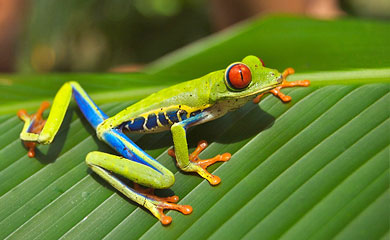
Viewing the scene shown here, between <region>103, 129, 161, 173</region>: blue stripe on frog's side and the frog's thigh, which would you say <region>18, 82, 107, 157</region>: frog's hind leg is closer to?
<region>103, 129, 161, 173</region>: blue stripe on frog's side

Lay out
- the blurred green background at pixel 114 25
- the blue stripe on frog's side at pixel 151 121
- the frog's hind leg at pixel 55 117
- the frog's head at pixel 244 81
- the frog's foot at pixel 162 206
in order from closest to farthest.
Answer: the frog's foot at pixel 162 206 → the frog's head at pixel 244 81 → the blue stripe on frog's side at pixel 151 121 → the frog's hind leg at pixel 55 117 → the blurred green background at pixel 114 25


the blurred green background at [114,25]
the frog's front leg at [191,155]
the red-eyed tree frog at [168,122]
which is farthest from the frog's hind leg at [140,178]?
the blurred green background at [114,25]

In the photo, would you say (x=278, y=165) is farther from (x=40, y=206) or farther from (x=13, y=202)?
(x=13, y=202)

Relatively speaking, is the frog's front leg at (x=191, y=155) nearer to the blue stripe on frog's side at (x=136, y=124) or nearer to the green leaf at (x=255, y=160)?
the green leaf at (x=255, y=160)

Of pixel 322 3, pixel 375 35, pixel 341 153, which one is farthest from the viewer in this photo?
pixel 322 3

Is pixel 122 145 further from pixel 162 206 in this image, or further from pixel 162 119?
pixel 162 206

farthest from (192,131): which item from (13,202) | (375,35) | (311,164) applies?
(375,35)

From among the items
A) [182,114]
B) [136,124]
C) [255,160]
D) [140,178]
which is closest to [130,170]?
[140,178]
